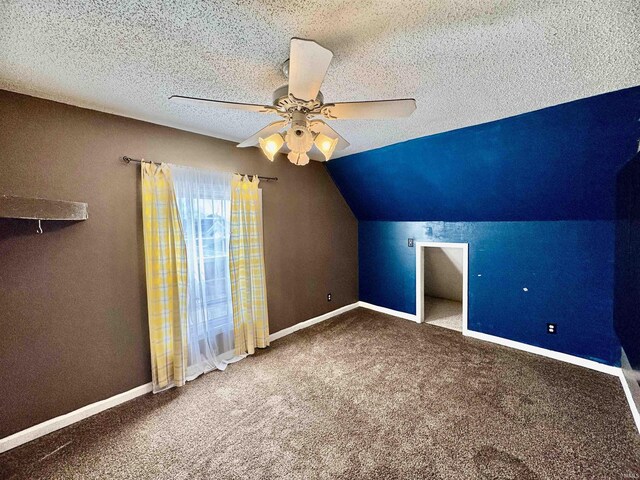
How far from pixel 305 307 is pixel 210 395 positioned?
1.66 m

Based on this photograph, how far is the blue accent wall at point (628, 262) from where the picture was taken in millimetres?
1893

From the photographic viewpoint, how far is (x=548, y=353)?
2.86 metres

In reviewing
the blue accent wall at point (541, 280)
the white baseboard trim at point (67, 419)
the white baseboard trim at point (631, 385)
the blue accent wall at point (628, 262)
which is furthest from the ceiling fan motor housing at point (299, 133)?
the white baseboard trim at point (631, 385)

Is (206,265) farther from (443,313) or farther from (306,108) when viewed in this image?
(443,313)

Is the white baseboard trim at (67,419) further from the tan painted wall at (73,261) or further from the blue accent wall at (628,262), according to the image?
the blue accent wall at (628,262)

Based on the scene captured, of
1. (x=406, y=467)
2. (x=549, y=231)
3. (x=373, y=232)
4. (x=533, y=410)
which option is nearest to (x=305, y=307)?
(x=373, y=232)

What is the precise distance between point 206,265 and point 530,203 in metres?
3.39

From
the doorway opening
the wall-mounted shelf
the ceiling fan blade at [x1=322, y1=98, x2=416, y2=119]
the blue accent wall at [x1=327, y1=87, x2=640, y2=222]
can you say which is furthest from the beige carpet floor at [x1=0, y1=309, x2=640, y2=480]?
the ceiling fan blade at [x1=322, y1=98, x2=416, y2=119]

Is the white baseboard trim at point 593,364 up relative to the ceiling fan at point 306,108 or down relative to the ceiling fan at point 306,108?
down

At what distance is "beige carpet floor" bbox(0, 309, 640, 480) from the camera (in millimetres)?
1606

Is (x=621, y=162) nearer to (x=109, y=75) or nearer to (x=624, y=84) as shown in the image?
(x=624, y=84)

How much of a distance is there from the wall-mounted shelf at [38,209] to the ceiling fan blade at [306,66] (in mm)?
1645

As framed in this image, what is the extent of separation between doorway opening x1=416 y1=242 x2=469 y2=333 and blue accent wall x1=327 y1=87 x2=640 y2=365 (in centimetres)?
47

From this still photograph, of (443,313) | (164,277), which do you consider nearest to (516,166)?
(443,313)
